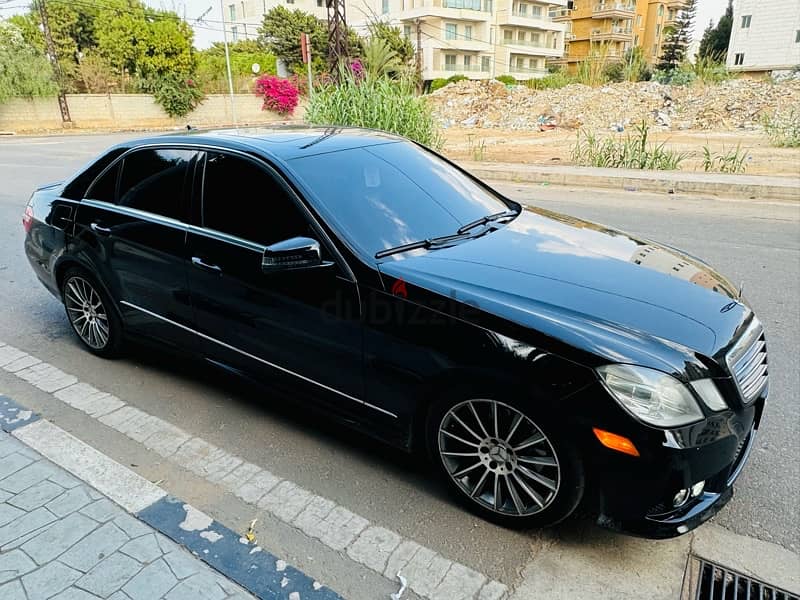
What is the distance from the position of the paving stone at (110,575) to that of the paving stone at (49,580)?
5cm

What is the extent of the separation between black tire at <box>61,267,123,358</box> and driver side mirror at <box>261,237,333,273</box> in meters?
1.87

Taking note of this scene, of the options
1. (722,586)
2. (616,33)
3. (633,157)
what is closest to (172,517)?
(722,586)

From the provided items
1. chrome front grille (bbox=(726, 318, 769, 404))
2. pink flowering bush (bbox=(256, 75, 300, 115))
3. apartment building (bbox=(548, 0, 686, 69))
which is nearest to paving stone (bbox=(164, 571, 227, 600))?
chrome front grille (bbox=(726, 318, 769, 404))

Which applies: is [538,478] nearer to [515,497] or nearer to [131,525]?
[515,497]

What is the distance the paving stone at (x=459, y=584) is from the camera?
7.39ft

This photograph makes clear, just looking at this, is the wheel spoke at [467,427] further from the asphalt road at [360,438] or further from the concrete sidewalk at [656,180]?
the concrete sidewalk at [656,180]

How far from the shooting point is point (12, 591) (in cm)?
220

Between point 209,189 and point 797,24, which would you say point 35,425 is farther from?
point 797,24

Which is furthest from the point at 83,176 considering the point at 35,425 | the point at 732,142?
the point at 732,142

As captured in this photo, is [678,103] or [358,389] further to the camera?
[678,103]

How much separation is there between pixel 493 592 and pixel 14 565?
74.1 inches

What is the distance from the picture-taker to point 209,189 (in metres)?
3.39

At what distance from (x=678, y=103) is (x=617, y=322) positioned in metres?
30.4

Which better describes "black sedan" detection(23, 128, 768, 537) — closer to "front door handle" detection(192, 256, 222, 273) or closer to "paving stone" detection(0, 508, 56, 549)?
"front door handle" detection(192, 256, 222, 273)
